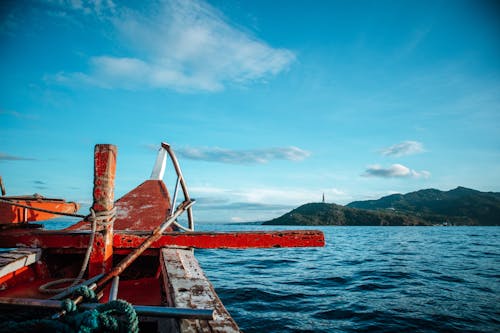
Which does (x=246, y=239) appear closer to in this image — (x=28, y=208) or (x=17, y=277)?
(x=17, y=277)

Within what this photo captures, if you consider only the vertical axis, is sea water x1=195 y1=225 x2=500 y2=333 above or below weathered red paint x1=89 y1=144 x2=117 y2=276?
below

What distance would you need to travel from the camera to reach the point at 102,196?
8.88 feet

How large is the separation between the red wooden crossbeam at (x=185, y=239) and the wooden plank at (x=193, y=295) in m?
0.56

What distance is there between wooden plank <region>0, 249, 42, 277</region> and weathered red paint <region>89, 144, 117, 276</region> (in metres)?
0.62

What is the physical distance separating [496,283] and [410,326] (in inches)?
223

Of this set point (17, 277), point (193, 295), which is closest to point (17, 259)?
point (17, 277)

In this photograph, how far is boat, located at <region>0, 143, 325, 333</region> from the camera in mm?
1220

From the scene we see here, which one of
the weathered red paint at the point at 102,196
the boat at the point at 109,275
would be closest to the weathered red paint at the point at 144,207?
the boat at the point at 109,275

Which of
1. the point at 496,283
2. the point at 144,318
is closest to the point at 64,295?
the point at 144,318

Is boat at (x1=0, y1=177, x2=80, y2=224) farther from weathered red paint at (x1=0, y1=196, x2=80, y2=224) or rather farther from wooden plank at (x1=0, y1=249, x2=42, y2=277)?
wooden plank at (x1=0, y1=249, x2=42, y2=277)

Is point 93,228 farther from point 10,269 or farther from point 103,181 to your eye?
point 10,269

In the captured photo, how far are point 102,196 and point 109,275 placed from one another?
0.87 m

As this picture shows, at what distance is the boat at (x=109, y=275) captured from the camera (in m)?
1.22

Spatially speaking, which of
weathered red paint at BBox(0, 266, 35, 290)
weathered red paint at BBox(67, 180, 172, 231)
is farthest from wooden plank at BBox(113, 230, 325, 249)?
weathered red paint at BBox(67, 180, 172, 231)
